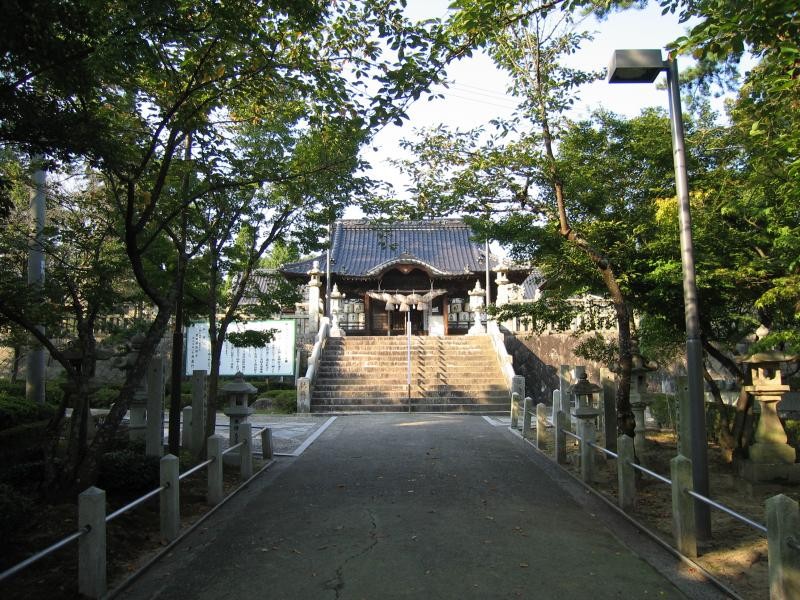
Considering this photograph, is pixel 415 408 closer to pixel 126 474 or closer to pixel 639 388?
pixel 639 388

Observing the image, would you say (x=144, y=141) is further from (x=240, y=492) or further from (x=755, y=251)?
(x=755, y=251)

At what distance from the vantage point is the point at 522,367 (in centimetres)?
2622

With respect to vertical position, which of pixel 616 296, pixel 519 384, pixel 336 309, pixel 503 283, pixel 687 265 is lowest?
pixel 519 384

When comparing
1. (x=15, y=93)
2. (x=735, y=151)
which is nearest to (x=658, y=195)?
(x=735, y=151)

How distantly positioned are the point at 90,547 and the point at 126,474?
3.55 m

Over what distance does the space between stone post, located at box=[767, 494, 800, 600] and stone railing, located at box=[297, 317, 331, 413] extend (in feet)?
54.1

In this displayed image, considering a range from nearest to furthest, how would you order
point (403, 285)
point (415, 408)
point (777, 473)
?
Result: point (777, 473) < point (415, 408) < point (403, 285)

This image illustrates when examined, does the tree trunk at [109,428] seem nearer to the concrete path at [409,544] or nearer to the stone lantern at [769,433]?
the concrete path at [409,544]

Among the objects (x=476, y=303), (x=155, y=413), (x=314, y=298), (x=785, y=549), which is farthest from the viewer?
(x=476, y=303)

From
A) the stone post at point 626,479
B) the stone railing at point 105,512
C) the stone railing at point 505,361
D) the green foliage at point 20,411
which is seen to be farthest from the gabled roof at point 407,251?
the stone post at point 626,479

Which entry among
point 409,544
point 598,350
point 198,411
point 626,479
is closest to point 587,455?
point 626,479

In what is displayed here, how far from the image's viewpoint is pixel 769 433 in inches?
353

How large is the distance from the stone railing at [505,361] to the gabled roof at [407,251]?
5.37 m

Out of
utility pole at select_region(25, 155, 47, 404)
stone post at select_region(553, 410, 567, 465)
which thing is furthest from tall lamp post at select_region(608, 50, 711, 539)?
utility pole at select_region(25, 155, 47, 404)
